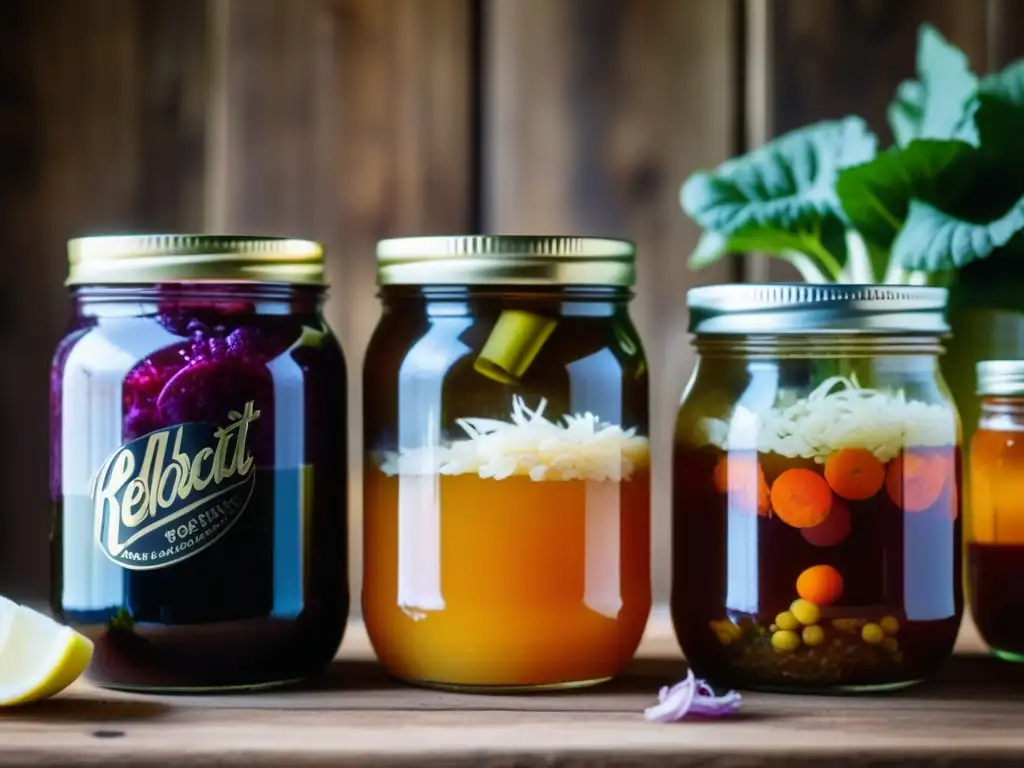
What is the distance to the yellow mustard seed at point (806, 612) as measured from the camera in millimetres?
877

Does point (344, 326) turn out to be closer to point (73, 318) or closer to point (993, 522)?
point (73, 318)

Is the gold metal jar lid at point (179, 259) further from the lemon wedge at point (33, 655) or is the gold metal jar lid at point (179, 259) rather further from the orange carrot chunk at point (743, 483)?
the orange carrot chunk at point (743, 483)

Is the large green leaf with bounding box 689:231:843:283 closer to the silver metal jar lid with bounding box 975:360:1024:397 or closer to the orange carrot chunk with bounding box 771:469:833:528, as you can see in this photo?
the silver metal jar lid with bounding box 975:360:1024:397

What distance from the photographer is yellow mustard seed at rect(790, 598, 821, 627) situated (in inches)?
34.5

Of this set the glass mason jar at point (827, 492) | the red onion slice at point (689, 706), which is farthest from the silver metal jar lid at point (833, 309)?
the red onion slice at point (689, 706)

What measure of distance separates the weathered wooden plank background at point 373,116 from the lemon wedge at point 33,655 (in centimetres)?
52

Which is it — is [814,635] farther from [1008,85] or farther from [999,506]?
[1008,85]

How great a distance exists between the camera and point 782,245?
1202mm

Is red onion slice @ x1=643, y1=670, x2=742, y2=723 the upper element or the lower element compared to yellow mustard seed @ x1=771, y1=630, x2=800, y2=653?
lower

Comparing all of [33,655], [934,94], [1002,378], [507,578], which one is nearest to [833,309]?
[1002,378]

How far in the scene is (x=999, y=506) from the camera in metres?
1.00

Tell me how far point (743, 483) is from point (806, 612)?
0.31 ft

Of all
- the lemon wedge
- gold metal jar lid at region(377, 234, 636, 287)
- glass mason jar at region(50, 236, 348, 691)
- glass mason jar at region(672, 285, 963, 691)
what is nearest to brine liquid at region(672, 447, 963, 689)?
glass mason jar at region(672, 285, 963, 691)

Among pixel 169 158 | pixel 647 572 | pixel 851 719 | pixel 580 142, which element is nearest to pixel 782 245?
pixel 580 142
